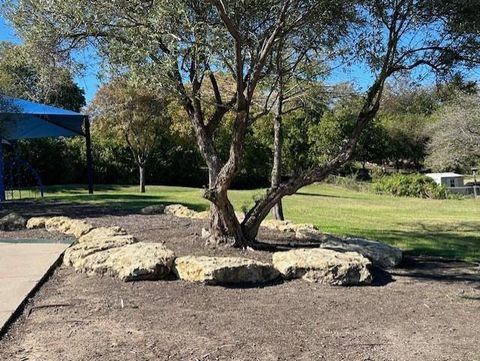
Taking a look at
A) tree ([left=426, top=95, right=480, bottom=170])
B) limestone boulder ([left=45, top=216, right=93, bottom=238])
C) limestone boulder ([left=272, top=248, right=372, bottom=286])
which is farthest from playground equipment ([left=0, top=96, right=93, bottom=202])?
tree ([left=426, top=95, right=480, bottom=170])

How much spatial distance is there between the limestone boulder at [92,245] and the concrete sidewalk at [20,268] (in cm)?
23

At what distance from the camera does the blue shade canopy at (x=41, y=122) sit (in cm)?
1624

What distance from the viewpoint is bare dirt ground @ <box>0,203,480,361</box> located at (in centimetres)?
430

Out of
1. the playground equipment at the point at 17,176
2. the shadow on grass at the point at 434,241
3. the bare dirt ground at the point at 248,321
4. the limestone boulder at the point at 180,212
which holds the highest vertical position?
the playground equipment at the point at 17,176

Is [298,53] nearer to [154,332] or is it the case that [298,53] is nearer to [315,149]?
[154,332]

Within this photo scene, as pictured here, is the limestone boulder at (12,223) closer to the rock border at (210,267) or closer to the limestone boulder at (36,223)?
the limestone boulder at (36,223)

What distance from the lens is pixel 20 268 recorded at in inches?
283

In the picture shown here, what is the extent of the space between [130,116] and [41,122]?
16.3 feet

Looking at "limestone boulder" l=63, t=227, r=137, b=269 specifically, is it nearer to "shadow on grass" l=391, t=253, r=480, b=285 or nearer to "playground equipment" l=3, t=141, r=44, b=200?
"shadow on grass" l=391, t=253, r=480, b=285

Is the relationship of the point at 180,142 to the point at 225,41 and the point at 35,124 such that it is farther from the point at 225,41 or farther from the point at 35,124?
the point at 225,41

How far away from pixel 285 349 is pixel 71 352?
62.4 inches

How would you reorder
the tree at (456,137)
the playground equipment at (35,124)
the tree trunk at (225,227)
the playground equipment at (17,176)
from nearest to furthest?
the tree trunk at (225,227) → the playground equipment at (35,124) → the playground equipment at (17,176) → the tree at (456,137)

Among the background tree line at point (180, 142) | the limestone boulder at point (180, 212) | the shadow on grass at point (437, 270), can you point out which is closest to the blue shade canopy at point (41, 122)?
the background tree line at point (180, 142)

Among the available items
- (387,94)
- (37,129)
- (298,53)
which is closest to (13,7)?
(298,53)
